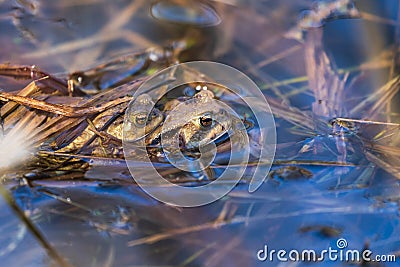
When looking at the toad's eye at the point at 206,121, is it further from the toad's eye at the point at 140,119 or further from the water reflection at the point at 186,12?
the water reflection at the point at 186,12

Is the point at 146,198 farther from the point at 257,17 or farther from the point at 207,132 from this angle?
the point at 257,17

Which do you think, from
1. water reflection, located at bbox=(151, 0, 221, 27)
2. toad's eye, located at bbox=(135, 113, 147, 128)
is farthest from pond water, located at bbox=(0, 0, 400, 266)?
toad's eye, located at bbox=(135, 113, 147, 128)

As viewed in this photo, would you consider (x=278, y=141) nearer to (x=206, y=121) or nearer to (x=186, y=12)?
(x=206, y=121)

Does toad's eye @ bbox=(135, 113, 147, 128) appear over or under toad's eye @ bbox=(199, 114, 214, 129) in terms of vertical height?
under

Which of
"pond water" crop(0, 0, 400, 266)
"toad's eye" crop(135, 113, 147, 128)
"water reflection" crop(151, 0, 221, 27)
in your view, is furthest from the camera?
"water reflection" crop(151, 0, 221, 27)

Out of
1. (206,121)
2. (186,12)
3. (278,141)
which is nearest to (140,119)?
(206,121)

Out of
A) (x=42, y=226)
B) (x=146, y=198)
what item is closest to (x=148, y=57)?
(x=146, y=198)

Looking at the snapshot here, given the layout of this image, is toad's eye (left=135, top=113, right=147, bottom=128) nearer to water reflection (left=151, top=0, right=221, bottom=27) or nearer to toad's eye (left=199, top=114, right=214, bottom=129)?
toad's eye (left=199, top=114, right=214, bottom=129)
